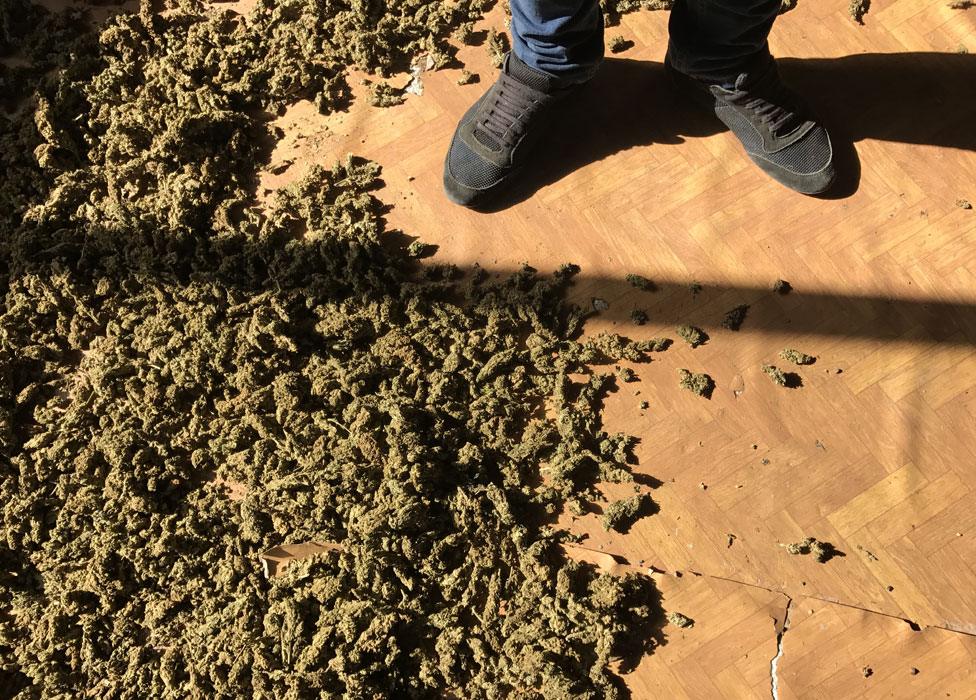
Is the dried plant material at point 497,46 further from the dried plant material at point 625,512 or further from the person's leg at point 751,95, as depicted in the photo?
the dried plant material at point 625,512

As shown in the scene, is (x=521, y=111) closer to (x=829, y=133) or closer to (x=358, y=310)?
(x=358, y=310)

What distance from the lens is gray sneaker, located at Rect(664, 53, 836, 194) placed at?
1448 mm

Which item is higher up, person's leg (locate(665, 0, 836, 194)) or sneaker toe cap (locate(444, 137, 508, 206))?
person's leg (locate(665, 0, 836, 194))

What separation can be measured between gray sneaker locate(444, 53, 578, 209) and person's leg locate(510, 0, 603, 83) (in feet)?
0.16

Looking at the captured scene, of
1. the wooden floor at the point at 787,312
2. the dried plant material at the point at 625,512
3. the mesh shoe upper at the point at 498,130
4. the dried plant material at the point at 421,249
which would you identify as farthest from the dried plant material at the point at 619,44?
the dried plant material at the point at 625,512

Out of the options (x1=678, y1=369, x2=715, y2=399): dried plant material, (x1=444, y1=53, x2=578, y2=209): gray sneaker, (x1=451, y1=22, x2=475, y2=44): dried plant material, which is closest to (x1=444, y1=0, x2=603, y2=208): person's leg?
(x1=444, y1=53, x2=578, y2=209): gray sneaker

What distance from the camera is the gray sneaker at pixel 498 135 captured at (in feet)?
4.81

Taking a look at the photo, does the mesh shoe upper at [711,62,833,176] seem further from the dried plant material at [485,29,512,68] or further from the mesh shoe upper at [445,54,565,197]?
the dried plant material at [485,29,512,68]

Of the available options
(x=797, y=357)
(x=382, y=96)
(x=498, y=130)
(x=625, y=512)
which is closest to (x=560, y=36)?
(x=498, y=130)

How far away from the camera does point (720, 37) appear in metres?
1.33

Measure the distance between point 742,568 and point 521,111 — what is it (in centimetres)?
97

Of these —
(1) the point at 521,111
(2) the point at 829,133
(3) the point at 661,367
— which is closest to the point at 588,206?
(1) the point at 521,111

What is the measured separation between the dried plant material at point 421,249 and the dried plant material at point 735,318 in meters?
0.61

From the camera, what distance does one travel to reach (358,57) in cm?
166
